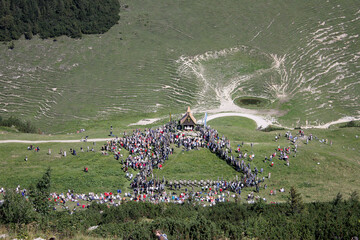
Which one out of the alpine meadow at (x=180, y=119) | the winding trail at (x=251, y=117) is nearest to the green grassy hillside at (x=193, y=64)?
the alpine meadow at (x=180, y=119)

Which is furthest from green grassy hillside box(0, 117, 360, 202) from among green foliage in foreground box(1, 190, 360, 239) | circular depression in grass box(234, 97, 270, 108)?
circular depression in grass box(234, 97, 270, 108)

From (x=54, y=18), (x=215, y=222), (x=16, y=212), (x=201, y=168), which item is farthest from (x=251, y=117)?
(x=54, y=18)

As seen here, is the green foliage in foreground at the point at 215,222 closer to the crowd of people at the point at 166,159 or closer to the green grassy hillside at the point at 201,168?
the crowd of people at the point at 166,159

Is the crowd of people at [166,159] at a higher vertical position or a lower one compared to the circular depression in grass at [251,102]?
lower

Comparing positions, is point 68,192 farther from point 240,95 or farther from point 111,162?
point 240,95

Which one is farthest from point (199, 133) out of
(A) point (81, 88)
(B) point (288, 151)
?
(A) point (81, 88)

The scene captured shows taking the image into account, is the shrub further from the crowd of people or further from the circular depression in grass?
the circular depression in grass
